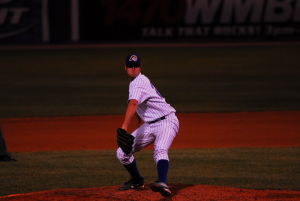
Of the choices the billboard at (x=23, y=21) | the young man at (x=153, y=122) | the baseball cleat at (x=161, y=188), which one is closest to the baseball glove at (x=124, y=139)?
the young man at (x=153, y=122)

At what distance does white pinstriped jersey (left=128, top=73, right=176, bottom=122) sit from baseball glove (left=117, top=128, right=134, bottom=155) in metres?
0.34

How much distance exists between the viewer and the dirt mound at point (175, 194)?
7.62m

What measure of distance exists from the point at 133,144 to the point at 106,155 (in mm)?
3523

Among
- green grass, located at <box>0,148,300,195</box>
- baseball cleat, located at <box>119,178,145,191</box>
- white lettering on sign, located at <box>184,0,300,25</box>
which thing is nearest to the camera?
baseball cleat, located at <box>119,178,145,191</box>

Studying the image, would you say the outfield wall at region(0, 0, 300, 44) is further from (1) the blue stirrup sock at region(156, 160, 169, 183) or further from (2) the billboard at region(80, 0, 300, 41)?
(1) the blue stirrup sock at region(156, 160, 169, 183)

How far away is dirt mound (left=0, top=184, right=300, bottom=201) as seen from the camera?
762 centimetres

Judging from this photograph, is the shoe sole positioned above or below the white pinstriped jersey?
below

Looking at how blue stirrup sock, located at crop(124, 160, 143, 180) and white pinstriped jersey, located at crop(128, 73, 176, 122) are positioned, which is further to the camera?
blue stirrup sock, located at crop(124, 160, 143, 180)

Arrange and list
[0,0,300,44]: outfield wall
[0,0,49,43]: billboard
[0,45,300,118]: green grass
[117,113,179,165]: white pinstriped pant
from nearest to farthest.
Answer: [117,113,179,165]: white pinstriped pant, [0,45,300,118]: green grass, [0,0,49,43]: billboard, [0,0,300,44]: outfield wall

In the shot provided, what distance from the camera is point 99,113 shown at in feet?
52.1

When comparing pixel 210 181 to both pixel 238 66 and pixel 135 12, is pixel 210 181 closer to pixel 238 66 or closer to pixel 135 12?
pixel 238 66

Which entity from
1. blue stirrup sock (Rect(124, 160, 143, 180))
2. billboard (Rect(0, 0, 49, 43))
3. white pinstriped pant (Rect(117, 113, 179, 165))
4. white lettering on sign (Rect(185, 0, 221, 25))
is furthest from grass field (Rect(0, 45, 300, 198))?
white lettering on sign (Rect(185, 0, 221, 25))

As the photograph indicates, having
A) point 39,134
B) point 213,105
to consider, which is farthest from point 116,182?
point 213,105

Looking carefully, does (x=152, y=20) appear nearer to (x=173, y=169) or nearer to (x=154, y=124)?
(x=173, y=169)
